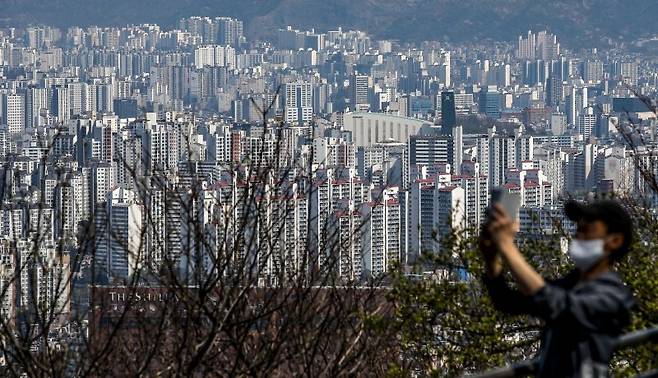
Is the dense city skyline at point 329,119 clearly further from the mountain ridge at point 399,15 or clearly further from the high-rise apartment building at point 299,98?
the mountain ridge at point 399,15

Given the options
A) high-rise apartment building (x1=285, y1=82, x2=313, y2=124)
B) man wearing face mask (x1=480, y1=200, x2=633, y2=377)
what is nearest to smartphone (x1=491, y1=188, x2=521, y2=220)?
man wearing face mask (x1=480, y1=200, x2=633, y2=377)

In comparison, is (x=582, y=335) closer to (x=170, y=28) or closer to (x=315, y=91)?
(x=315, y=91)

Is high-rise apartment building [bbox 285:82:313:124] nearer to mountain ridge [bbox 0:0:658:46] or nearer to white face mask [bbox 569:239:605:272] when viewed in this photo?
mountain ridge [bbox 0:0:658:46]

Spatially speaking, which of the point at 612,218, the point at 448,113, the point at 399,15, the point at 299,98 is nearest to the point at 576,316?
the point at 612,218

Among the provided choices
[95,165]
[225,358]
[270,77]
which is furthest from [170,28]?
[225,358]

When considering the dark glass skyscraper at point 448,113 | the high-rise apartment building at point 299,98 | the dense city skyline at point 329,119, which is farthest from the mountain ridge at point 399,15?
the dark glass skyscraper at point 448,113

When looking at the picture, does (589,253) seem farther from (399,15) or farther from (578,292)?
(399,15)
